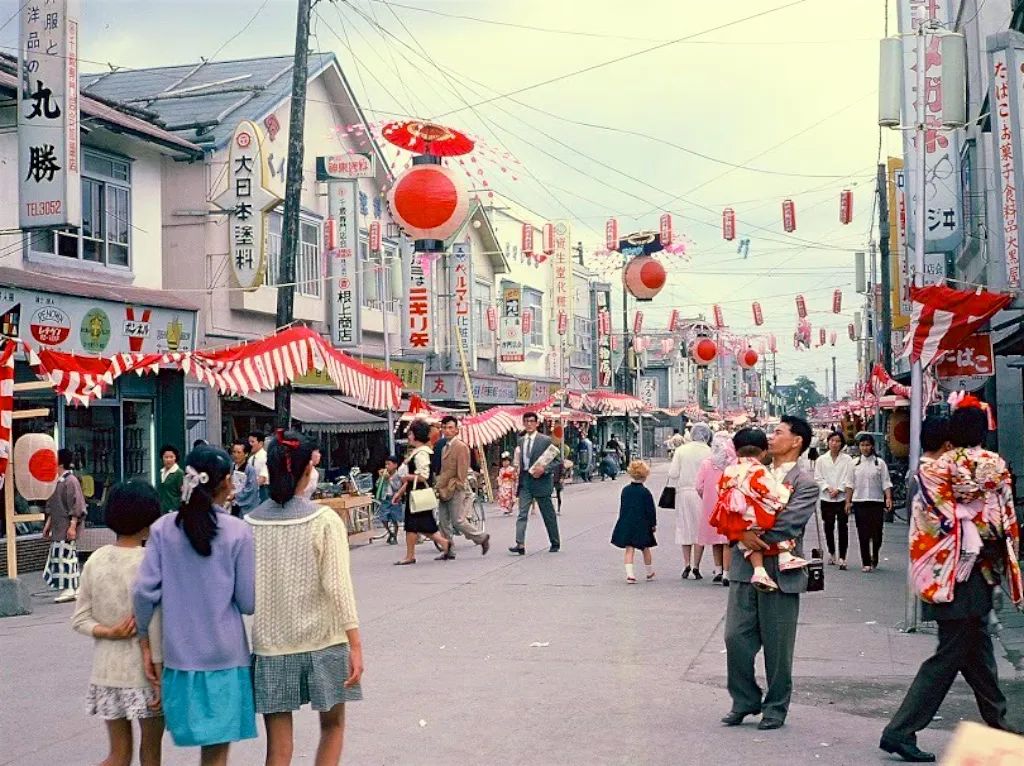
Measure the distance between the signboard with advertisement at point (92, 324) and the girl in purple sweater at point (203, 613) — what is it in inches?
423

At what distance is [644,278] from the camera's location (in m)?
22.2

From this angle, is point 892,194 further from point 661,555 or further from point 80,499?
point 80,499

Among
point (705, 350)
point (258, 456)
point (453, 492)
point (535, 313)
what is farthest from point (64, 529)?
point (535, 313)

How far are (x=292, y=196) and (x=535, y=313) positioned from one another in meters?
30.3

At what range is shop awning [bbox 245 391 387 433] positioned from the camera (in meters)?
24.1

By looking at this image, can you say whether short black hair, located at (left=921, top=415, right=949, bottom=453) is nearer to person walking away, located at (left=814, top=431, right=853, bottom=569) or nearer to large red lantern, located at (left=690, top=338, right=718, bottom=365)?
person walking away, located at (left=814, top=431, right=853, bottom=569)

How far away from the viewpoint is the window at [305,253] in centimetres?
2559

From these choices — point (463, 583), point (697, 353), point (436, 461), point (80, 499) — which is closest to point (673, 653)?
point (463, 583)

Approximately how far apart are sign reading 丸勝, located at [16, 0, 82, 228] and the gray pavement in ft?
17.6

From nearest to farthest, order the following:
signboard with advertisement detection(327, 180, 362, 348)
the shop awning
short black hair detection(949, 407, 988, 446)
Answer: short black hair detection(949, 407, 988, 446), the shop awning, signboard with advertisement detection(327, 180, 362, 348)

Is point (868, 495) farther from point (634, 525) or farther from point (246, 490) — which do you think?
point (246, 490)

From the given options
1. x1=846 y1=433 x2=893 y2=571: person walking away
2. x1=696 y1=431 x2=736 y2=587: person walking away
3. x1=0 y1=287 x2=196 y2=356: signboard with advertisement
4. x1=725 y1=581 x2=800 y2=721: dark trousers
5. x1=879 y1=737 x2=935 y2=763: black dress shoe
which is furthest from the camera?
x1=0 y1=287 x2=196 y2=356: signboard with advertisement

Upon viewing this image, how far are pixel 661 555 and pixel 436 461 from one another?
3.60 m

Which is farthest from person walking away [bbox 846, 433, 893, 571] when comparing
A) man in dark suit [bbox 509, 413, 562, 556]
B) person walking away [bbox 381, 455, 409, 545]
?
person walking away [bbox 381, 455, 409, 545]
